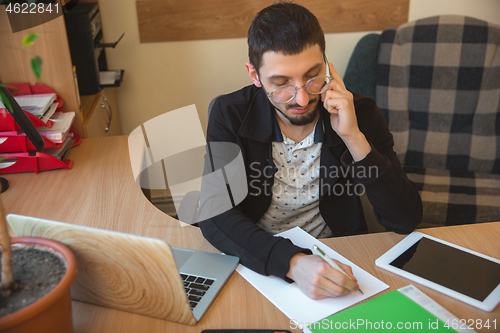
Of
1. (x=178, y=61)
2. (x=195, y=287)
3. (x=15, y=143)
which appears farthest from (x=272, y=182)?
(x=178, y=61)

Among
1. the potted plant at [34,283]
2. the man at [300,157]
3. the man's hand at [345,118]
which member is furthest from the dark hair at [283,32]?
the potted plant at [34,283]

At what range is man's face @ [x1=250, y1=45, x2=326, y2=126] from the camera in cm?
109

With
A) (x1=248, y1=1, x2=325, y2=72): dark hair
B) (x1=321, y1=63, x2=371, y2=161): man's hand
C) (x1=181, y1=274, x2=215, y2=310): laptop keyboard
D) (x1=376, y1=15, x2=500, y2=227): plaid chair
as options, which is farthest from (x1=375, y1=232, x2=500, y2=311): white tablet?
(x1=376, y1=15, x2=500, y2=227): plaid chair

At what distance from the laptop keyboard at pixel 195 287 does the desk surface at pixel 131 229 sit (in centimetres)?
4

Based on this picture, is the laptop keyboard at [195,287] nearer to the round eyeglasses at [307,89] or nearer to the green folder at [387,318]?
the green folder at [387,318]

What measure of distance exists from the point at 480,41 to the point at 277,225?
1.43 m

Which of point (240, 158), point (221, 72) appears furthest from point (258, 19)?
point (221, 72)

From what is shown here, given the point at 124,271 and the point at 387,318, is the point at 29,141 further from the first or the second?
the point at 387,318

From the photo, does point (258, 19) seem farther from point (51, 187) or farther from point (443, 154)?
point (443, 154)

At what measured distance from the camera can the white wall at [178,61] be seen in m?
2.17

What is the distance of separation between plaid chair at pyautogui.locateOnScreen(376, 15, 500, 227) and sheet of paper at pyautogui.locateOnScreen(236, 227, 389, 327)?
3.82ft

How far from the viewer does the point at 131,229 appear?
1.13m

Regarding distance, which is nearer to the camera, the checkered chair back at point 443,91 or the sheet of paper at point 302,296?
the sheet of paper at point 302,296

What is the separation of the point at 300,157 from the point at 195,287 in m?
0.56
